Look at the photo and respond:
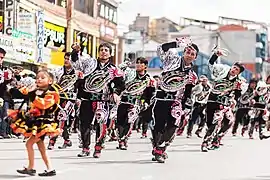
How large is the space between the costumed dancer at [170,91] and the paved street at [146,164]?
45 cm

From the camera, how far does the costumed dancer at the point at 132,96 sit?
13258 mm

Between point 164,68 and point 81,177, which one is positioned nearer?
point 81,177

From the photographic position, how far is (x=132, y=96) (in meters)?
13.5

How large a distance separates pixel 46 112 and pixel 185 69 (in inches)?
128

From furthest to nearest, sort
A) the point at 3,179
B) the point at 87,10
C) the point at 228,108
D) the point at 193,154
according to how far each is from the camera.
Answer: the point at 87,10 < the point at 228,108 < the point at 193,154 < the point at 3,179

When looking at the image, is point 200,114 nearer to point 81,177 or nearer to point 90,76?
point 90,76

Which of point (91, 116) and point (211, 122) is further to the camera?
point (211, 122)

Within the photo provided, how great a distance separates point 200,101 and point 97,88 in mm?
10003

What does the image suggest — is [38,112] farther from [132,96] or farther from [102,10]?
[102,10]

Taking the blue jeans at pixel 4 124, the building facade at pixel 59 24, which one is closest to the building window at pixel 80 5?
the building facade at pixel 59 24

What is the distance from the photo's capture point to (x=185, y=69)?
1079 centimetres

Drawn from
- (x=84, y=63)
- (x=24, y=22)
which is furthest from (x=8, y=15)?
(x=84, y=63)

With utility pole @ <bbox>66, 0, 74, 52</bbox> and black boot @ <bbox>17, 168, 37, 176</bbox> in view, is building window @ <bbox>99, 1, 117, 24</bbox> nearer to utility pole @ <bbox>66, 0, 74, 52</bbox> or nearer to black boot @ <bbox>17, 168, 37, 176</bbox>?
utility pole @ <bbox>66, 0, 74, 52</bbox>

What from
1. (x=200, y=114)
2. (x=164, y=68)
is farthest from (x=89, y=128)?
(x=200, y=114)
